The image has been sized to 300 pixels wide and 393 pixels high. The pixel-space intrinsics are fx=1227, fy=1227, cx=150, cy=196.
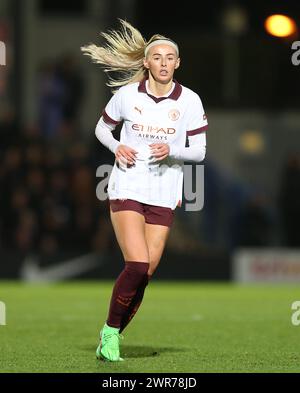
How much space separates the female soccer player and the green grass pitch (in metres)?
0.47

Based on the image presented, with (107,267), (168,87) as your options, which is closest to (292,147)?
(107,267)

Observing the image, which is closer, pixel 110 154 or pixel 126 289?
pixel 126 289

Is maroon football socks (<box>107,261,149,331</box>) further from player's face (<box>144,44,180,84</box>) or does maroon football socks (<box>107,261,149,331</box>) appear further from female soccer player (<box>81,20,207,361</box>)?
player's face (<box>144,44,180,84</box>)

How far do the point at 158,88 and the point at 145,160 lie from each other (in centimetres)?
48

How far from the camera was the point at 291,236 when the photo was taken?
1867cm

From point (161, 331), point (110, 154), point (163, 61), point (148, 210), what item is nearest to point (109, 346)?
point (148, 210)

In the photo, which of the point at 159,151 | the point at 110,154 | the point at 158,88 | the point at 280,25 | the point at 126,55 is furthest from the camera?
the point at 110,154

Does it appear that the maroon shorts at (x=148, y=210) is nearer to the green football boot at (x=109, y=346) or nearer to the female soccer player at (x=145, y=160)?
the female soccer player at (x=145, y=160)

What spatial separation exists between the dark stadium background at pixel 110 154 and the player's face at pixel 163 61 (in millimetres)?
9055

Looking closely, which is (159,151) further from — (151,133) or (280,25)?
(280,25)

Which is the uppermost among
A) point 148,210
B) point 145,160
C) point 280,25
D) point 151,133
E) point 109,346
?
point 280,25

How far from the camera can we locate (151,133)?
802 cm
